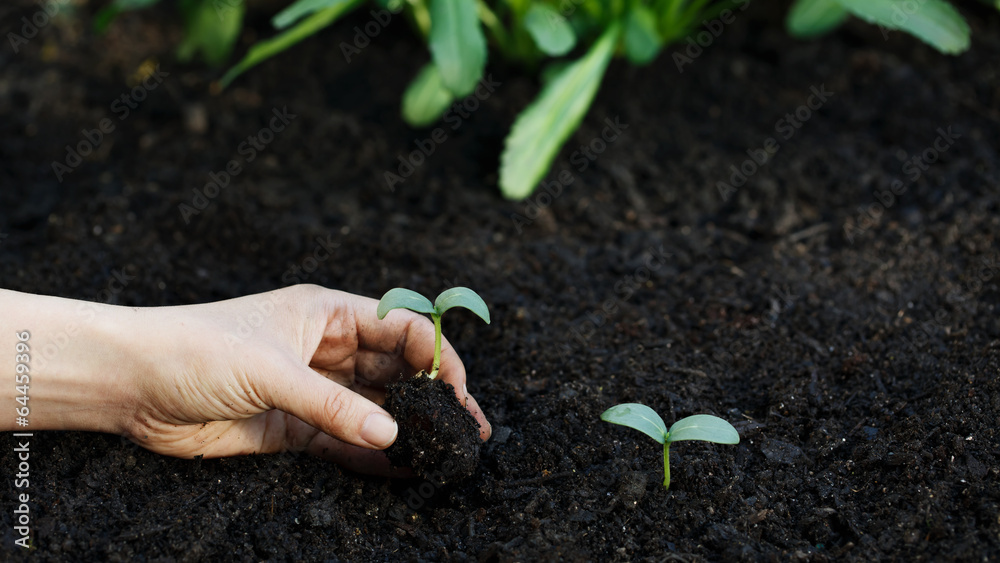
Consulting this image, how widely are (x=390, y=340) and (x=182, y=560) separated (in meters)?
0.51

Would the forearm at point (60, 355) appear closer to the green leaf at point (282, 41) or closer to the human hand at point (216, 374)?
the human hand at point (216, 374)

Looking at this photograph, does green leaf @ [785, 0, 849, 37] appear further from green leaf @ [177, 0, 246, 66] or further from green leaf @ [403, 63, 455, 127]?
Answer: green leaf @ [177, 0, 246, 66]

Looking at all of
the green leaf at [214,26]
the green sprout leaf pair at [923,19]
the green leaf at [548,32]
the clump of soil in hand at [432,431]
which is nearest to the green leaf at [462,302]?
the clump of soil in hand at [432,431]

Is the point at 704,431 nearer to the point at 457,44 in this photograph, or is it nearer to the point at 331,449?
the point at 331,449

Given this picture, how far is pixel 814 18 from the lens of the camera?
233cm

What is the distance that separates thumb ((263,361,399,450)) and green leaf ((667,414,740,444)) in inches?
18.9

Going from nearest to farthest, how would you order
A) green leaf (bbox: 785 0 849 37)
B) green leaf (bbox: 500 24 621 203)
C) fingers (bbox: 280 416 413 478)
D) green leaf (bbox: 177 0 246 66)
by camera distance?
1. fingers (bbox: 280 416 413 478)
2. green leaf (bbox: 500 24 621 203)
3. green leaf (bbox: 785 0 849 37)
4. green leaf (bbox: 177 0 246 66)

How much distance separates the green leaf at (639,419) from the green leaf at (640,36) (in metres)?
1.15

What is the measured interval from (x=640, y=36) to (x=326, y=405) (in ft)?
4.72

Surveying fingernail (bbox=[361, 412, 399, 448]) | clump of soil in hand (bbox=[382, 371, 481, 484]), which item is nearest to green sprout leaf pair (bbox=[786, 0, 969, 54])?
clump of soil in hand (bbox=[382, 371, 481, 484])

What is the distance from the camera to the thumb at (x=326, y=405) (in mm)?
1245

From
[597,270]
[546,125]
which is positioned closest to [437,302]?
[597,270]

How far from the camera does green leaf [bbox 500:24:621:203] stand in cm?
202

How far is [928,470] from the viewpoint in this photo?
4.46 feet
